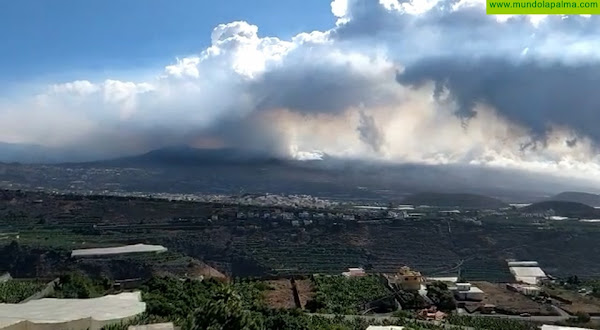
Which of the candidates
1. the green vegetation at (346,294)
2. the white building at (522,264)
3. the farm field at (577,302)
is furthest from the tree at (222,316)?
the white building at (522,264)

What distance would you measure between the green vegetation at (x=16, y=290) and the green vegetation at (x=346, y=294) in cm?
1615

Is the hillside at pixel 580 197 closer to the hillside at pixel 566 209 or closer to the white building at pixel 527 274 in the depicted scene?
the hillside at pixel 566 209

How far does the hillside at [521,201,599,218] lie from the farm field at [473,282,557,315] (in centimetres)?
6441

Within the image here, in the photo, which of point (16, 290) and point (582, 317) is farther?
point (16, 290)

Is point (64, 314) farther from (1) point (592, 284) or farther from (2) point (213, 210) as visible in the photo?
(2) point (213, 210)

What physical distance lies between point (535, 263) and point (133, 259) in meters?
39.3

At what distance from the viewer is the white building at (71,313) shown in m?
26.0

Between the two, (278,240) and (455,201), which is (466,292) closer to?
(278,240)

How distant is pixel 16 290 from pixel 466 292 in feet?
88.6

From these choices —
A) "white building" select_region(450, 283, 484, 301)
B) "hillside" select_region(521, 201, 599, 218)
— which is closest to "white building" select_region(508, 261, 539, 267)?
"white building" select_region(450, 283, 484, 301)

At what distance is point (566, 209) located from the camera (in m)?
109

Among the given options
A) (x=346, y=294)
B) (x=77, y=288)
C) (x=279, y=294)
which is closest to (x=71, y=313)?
(x=77, y=288)

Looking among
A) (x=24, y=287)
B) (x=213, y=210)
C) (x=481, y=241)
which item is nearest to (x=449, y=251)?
(x=481, y=241)

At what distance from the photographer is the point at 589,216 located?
10012 cm
